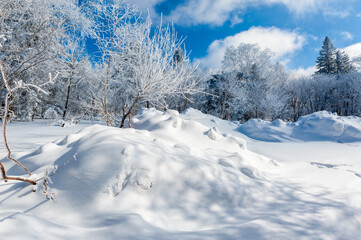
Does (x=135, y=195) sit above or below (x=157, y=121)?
below

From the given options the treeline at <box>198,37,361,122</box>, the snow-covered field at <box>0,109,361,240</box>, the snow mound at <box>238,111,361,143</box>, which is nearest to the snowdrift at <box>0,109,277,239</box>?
the snow-covered field at <box>0,109,361,240</box>

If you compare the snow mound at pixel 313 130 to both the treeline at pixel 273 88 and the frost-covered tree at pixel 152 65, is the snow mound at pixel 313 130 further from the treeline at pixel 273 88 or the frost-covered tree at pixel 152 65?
the treeline at pixel 273 88

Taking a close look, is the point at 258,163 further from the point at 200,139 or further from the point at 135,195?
the point at 135,195

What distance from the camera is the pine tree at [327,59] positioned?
25809 millimetres

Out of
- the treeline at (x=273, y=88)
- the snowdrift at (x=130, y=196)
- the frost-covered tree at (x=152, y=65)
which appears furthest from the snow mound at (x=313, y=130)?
the treeline at (x=273, y=88)

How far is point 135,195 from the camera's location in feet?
4.82

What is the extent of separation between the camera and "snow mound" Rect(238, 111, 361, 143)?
21.6 feet

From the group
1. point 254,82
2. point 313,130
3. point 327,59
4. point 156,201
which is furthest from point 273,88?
point 156,201

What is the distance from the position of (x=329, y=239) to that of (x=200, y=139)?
263cm

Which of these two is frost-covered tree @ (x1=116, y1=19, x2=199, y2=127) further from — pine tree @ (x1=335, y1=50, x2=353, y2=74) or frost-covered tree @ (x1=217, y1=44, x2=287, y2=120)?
pine tree @ (x1=335, y1=50, x2=353, y2=74)

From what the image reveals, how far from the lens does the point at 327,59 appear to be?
26031 mm

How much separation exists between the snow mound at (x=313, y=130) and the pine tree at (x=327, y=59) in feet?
78.3

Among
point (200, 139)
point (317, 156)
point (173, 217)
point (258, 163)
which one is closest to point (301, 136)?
point (317, 156)

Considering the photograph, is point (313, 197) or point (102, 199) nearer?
point (102, 199)
